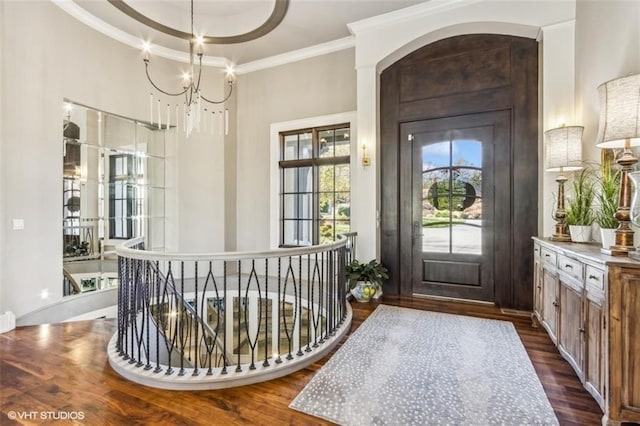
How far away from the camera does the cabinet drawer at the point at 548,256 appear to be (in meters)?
2.72

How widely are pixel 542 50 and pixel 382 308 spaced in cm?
358

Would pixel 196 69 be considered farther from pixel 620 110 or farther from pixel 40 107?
pixel 620 110

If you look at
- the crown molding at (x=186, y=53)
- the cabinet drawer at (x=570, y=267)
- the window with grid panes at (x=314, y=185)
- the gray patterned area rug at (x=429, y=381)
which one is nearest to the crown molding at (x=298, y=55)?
the crown molding at (x=186, y=53)

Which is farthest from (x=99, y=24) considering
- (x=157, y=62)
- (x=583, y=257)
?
(x=583, y=257)

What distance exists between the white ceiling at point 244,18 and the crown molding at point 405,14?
7 cm

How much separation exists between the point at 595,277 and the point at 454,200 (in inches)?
90.7

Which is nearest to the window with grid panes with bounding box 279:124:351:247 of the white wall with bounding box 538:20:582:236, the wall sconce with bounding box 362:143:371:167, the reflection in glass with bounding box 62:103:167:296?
the wall sconce with bounding box 362:143:371:167

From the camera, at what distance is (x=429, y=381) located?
2.27 meters

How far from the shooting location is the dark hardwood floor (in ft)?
6.26

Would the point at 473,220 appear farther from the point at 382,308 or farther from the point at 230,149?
the point at 230,149

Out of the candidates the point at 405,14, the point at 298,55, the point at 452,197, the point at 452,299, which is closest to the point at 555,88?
the point at 452,197

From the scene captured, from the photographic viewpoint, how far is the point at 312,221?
17.7 ft

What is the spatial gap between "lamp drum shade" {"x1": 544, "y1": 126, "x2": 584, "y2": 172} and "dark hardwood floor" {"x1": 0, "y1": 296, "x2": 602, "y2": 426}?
1.68m

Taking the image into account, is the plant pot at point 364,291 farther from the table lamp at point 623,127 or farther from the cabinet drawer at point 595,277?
the table lamp at point 623,127
